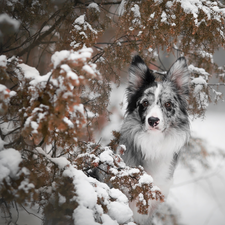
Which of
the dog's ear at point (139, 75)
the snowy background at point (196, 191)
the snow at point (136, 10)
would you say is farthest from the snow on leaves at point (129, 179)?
the snowy background at point (196, 191)

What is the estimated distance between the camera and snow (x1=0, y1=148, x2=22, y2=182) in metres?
1.70

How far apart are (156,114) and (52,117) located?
1953mm

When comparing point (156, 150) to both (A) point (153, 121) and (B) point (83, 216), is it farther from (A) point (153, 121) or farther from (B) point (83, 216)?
(B) point (83, 216)

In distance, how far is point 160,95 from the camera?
3514mm

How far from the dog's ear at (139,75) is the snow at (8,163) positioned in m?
2.60

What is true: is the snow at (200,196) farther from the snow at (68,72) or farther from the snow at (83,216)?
the snow at (68,72)

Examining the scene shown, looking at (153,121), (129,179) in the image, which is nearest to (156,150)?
(153,121)

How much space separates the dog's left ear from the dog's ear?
344mm

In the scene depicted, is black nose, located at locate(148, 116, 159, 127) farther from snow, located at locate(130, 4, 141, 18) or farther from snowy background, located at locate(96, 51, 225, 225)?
snowy background, located at locate(96, 51, 225, 225)

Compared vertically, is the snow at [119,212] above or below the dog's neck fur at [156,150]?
below

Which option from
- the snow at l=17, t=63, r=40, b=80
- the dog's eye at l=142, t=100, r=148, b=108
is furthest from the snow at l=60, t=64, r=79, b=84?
the dog's eye at l=142, t=100, r=148, b=108

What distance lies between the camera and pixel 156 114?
322 centimetres

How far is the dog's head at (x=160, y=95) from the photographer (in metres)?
3.44

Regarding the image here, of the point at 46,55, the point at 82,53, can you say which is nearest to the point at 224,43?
the point at 82,53
